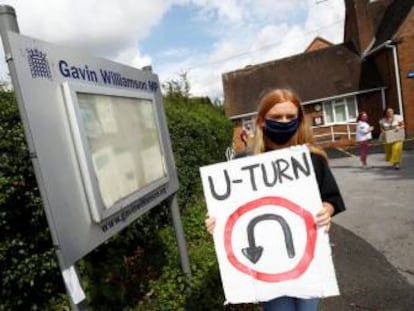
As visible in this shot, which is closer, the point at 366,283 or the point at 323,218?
the point at 323,218

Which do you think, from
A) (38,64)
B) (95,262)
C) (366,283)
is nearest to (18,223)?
(95,262)

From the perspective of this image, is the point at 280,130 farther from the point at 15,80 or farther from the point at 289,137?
the point at 15,80

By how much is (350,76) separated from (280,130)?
2865 centimetres

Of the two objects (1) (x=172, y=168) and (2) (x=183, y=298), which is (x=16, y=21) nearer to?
(1) (x=172, y=168)

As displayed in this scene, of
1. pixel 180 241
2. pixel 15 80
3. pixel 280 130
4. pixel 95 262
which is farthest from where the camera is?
pixel 95 262

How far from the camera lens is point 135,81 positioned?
3.71m

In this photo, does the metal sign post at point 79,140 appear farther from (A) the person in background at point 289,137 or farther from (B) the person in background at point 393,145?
(B) the person in background at point 393,145

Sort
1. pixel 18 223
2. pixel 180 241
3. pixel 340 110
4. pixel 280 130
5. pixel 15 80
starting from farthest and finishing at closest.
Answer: pixel 340 110 → pixel 180 241 → pixel 18 223 → pixel 280 130 → pixel 15 80

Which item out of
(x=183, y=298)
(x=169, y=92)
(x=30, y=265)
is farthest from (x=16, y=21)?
(x=169, y=92)

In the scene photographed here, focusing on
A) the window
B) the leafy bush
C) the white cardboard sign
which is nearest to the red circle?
the white cardboard sign

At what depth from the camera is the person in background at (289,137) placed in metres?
2.61

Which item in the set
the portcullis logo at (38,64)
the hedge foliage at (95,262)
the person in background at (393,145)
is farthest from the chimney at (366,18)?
the portcullis logo at (38,64)

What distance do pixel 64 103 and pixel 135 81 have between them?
52.9 inches

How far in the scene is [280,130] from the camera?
103 inches
